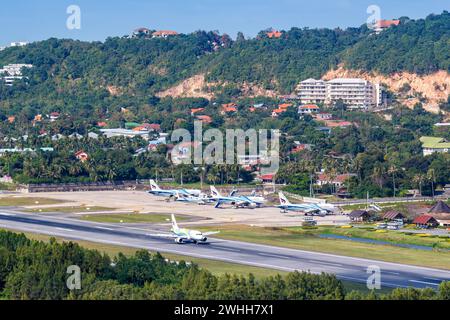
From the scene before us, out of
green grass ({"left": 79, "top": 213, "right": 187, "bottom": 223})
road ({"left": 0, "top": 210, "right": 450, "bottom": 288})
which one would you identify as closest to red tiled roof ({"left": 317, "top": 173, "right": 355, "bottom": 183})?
green grass ({"left": 79, "top": 213, "right": 187, "bottom": 223})

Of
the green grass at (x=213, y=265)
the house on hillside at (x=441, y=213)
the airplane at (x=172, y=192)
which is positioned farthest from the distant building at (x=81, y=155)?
the green grass at (x=213, y=265)

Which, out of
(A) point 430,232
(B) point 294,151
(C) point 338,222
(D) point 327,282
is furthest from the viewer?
(B) point 294,151

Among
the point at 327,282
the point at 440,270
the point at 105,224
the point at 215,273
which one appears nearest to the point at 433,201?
the point at 105,224

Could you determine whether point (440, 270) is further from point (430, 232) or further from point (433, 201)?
point (433, 201)

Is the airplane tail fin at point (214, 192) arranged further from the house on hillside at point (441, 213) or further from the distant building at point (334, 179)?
the house on hillside at point (441, 213)

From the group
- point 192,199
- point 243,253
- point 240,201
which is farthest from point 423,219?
point 192,199
